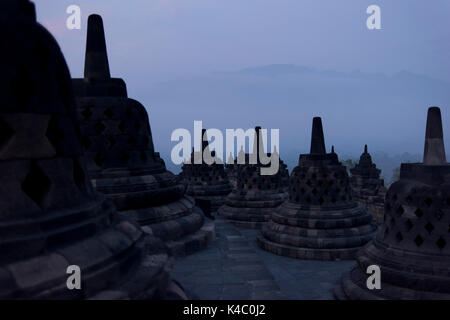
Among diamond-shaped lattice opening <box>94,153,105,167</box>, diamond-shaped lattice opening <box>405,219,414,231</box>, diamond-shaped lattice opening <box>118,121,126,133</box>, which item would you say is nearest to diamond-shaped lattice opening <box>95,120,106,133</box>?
diamond-shaped lattice opening <box>118,121,126,133</box>

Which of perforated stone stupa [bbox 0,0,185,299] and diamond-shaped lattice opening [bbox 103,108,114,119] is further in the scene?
diamond-shaped lattice opening [bbox 103,108,114,119]

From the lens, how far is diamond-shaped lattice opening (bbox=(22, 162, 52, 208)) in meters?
2.94

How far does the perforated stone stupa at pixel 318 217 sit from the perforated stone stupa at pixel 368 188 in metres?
11.0

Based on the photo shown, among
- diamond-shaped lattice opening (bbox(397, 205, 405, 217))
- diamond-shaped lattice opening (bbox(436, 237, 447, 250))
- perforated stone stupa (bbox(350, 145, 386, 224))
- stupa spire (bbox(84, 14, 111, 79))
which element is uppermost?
stupa spire (bbox(84, 14, 111, 79))

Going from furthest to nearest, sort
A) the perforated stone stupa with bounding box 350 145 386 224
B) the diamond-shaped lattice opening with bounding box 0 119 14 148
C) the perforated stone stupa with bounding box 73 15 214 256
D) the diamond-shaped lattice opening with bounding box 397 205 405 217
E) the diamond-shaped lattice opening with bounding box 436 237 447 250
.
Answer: the perforated stone stupa with bounding box 350 145 386 224 < the perforated stone stupa with bounding box 73 15 214 256 < the diamond-shaped lattice opening with bounding box 397 205 405 217 < the diamond-shaped lattice opening with bounding box 436 237 447 250 < the diamond-shaped lattice opening with bounding box 0 119 14 148

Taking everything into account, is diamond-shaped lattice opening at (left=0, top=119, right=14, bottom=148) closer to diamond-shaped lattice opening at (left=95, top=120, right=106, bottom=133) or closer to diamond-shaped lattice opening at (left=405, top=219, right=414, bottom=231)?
diamond-shaped lattice opening at (left=95, top=120, right=106, bottom=133)

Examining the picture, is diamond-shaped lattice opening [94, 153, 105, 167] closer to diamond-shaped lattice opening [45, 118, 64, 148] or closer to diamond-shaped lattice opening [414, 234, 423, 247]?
diamond-shaped lattice opening [45, 118, 64, 148]

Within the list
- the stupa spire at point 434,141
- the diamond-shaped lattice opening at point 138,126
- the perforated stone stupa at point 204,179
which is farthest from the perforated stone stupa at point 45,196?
the perforated stone stupa at point 204,179

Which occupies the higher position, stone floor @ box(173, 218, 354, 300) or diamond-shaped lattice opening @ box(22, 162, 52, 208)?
diamond-shaped lattice opening @ box(22, 162, 52, 208)

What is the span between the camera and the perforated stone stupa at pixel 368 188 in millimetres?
23766

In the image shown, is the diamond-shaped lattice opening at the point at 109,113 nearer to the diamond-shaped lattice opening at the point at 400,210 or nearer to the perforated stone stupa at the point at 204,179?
the diamond-shaped lattice opening at the point at 400,210

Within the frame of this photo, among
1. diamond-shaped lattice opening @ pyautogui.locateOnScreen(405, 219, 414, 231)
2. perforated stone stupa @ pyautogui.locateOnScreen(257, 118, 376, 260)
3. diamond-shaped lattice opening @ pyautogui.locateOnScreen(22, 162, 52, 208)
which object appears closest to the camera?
diamond-shaped lattice opening @ pyautogui.locateOnScreen(22, 162, 52, 208)
